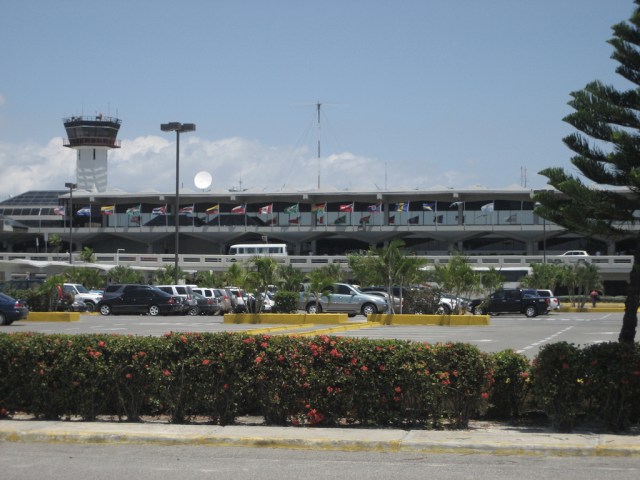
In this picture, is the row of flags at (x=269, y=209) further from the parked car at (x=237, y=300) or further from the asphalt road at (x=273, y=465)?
the asphalt road at (x=273, y=465)

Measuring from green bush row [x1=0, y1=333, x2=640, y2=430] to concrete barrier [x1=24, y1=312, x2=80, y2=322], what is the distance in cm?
2694

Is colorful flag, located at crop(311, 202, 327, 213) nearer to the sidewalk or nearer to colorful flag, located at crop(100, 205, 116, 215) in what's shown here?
colorful flag, located at crop(100, 205, 116, 215)

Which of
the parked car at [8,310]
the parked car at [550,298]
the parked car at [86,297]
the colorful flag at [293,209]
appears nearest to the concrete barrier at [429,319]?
the parked car at [8,310]

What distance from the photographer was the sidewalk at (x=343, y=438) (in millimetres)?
9953

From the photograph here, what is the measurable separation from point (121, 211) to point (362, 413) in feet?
270

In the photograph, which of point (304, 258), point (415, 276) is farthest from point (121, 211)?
point (415, 276)

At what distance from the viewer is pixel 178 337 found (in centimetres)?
1159

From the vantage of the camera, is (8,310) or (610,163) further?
(8,310)

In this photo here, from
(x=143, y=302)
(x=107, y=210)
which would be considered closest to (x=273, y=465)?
(x=143, y=302)

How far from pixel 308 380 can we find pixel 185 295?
35.2 metres

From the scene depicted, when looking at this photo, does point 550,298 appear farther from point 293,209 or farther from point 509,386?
point 509,386

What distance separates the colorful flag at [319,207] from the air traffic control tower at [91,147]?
31538 mm

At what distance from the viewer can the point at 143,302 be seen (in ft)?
144

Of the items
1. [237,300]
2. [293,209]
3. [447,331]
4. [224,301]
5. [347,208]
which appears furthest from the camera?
[293,209]
